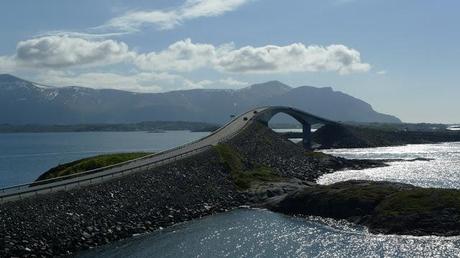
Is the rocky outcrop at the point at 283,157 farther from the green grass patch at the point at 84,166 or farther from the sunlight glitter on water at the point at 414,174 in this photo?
the green grass patch at the point at 84,166

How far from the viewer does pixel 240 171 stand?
8981cm

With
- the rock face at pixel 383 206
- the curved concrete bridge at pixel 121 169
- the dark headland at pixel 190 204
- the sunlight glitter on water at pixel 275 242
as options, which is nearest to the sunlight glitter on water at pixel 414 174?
the dark headland at pixel 190 204

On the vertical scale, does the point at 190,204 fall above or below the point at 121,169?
below

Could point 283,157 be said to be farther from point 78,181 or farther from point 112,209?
point 112,209

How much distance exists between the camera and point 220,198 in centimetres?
7475

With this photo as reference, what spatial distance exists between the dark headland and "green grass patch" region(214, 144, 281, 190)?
241 mm

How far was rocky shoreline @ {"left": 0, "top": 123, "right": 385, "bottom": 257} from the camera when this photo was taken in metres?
48.4

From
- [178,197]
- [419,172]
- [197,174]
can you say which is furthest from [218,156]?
[419,172]

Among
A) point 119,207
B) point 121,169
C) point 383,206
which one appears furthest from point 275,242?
point 121,169

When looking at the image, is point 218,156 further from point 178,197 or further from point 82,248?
point 82,248

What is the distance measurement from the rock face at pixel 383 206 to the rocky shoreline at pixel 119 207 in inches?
331

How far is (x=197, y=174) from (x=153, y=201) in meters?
15.3

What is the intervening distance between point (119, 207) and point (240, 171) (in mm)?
33065

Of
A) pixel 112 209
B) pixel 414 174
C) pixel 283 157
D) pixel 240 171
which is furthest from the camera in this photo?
pixel 283 157
